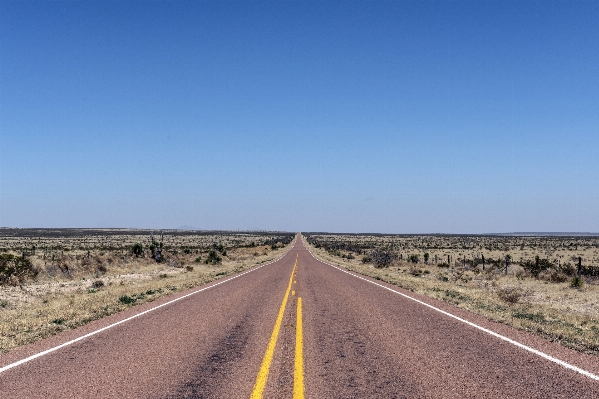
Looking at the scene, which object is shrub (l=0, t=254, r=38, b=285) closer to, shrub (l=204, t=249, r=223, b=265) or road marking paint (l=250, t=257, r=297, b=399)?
road marking paint (l=250, t=257, r=297, b=399)

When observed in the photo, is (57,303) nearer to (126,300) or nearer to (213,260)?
(126,300)

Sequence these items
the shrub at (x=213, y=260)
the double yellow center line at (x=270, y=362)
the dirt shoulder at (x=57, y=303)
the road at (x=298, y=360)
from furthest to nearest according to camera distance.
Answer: the shrub at (x=213, y=260)
the dirt shoulder at (x=57, y=303)
the road at (x=298, y=360)
the double yellow center line at (x=270, y=362)

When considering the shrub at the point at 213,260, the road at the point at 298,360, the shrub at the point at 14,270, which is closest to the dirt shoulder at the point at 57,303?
the shrub at the point at 14,270

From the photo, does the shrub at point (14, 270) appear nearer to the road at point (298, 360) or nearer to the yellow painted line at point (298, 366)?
the road at point (298, 360)

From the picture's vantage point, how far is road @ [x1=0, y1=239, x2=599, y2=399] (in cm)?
597

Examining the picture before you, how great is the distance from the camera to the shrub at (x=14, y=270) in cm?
2220

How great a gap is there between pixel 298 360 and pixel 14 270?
2126cm

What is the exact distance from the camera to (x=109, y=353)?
808 centimetres

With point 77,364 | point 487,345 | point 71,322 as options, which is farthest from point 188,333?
point 487,345

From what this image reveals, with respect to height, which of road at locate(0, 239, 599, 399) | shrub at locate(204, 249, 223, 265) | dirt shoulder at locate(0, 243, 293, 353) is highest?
road at locate(0, 239, 599, 399)

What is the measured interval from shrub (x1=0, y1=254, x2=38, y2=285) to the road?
13.4 m

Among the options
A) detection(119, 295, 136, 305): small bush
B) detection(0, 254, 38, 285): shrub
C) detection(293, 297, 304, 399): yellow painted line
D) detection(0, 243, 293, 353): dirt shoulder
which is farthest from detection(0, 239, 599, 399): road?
detection(0, 254, 38, 285): shrub

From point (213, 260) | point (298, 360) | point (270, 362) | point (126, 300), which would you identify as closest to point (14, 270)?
point (126, 300)

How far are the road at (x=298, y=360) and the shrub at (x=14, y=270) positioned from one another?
1341 centimetres
